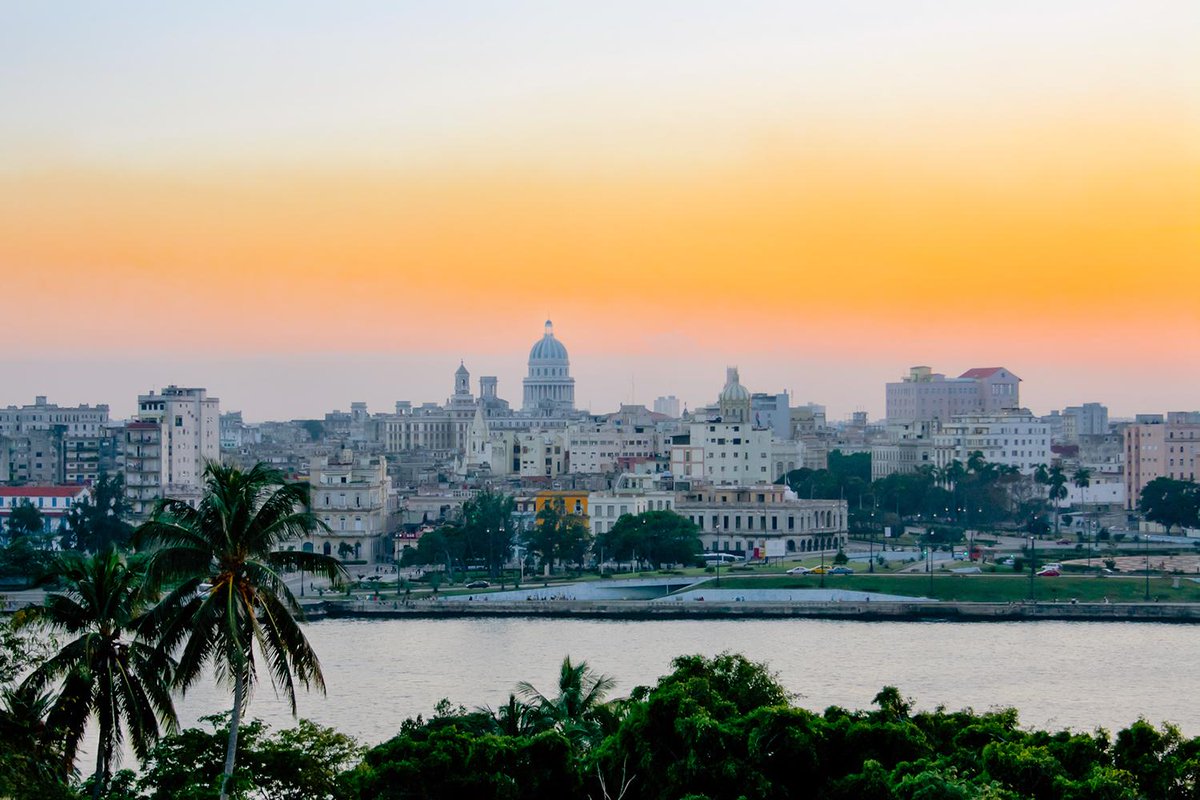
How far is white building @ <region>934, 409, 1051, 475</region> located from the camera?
3780 inches

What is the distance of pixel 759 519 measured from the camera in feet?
230

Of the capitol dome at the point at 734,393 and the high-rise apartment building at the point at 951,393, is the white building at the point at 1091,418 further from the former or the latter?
the capitol dome at the point at 734,393

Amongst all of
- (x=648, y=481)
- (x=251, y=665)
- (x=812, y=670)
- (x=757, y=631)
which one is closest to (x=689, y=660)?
(x=251, y=665)

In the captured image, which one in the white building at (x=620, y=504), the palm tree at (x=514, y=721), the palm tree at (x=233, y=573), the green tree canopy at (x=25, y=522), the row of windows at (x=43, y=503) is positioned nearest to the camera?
the palm tree at (x=233, y=573)

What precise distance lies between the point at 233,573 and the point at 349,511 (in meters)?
51.3

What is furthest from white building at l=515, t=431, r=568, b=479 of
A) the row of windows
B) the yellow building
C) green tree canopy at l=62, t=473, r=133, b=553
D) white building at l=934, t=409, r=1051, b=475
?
green tree canopy at l=62, t=473, r=133, b=553

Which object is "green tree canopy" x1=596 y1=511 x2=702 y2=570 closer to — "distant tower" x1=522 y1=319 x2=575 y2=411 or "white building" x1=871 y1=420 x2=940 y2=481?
"white building" x1=871 y1=420 x2=940 y2=481

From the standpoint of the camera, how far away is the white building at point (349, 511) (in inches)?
2655

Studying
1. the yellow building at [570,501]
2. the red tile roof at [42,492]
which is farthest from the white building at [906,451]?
the red tile roof at [42,492]

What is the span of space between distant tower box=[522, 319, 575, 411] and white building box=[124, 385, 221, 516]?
2485 inches

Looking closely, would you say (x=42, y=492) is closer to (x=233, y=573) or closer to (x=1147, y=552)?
(x=1147, y=552)

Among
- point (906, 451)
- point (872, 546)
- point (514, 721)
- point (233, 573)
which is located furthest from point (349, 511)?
point (233, 573)

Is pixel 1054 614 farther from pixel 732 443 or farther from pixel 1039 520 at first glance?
pixel 732 443

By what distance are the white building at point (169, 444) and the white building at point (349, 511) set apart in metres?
4.24
